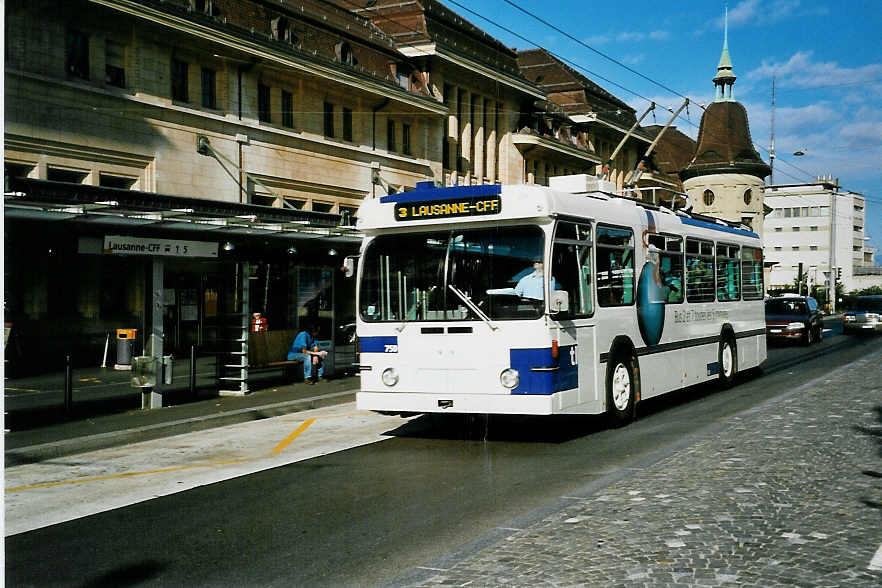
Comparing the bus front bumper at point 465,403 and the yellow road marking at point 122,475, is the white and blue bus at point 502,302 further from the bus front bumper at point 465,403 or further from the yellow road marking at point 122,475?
the yellow road marking at point 122,475

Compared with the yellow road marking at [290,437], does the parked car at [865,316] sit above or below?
above

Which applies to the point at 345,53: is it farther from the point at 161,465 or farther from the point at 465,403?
the point at 161,465

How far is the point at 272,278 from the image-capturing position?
21281mm

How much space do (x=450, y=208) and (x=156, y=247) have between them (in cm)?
591

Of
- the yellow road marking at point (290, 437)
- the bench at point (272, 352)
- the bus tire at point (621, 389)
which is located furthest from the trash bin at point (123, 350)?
the bus tire at point (621, 389)

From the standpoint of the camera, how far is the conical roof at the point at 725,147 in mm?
88500

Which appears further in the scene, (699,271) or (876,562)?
(699,271)

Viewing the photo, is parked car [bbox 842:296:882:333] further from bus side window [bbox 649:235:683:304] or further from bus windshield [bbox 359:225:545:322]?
bus windshield [bbox 359:225:545:322]

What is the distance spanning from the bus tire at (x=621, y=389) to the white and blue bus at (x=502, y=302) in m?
0.02

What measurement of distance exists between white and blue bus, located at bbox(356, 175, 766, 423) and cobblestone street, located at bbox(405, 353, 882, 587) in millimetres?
1888

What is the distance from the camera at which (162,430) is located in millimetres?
12812

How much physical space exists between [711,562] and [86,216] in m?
10.7

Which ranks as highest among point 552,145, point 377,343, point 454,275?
point 552,145

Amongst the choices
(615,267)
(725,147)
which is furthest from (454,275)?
(725,147)
